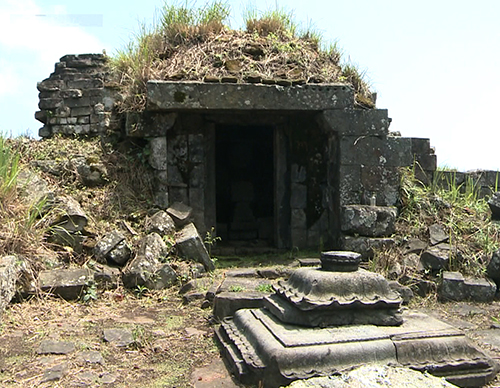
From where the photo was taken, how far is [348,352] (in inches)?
124

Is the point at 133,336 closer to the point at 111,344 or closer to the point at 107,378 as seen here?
the point at 111,344

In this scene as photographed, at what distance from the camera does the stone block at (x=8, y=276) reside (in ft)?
14.5

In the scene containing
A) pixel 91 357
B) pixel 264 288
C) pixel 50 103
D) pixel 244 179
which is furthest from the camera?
pixel 244 179

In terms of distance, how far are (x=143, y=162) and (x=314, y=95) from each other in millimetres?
2505

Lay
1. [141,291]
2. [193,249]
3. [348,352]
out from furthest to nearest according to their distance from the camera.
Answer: [193,249], [141,291], [348,352]

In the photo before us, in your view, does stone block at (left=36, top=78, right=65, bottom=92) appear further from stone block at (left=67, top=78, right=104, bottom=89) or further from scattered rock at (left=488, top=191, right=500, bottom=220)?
scattered rock at (left=488, top=191, right=500, bottom=220)

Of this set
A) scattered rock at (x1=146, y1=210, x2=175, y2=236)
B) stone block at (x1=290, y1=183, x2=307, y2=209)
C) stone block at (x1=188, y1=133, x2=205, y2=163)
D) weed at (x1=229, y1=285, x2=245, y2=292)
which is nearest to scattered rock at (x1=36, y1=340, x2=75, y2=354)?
weed at (x1=229, y1=285, x2=245, y2=292)

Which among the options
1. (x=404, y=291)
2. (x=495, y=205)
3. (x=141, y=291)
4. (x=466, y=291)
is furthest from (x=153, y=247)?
(x=495, y=205)

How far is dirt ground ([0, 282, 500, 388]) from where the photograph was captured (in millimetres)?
3342

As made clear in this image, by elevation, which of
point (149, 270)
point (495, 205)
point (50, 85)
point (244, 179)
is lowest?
point (149, 270)

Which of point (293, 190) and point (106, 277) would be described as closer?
point (106, 277)

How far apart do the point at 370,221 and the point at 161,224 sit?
8.84ft

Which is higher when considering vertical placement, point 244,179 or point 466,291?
point 244,179

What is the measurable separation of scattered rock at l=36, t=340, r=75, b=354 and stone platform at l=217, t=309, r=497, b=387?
1237 mm
